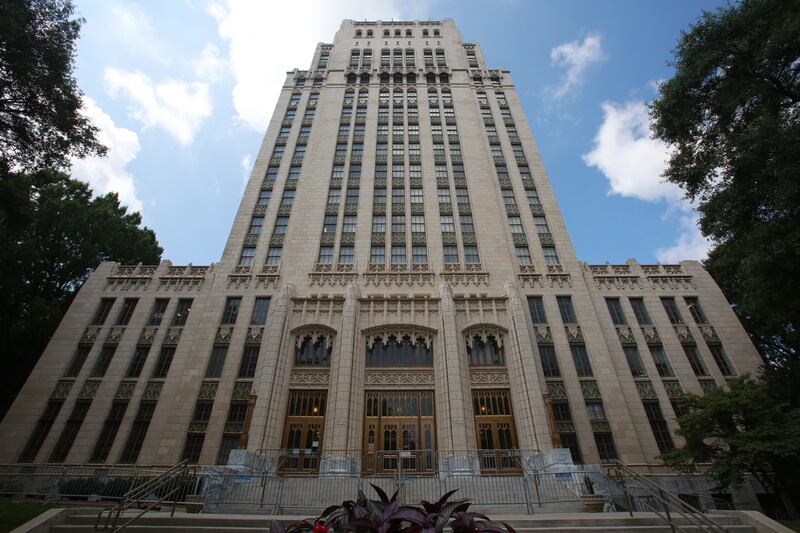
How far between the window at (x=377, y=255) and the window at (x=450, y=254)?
4789 millimetres

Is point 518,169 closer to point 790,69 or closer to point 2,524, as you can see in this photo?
point 790,69

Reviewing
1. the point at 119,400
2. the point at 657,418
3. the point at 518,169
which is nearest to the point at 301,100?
the point at 518,169

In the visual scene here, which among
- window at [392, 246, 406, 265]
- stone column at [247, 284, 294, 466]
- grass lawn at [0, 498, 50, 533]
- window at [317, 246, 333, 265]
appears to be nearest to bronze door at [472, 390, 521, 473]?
window at [392, 246, 406, 265]

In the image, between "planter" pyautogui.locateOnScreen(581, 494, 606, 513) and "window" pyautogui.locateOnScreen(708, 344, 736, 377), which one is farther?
"window" pyautogui.locateOnScreen(708, 344, 736, 377)

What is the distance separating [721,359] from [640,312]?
5586mm

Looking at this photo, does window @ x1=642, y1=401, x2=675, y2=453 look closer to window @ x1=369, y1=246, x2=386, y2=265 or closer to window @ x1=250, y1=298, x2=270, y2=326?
window @ x1=369, y1=246, x2=386, y2=265

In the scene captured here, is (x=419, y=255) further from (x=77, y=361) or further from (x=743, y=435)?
(x=77, y=361)

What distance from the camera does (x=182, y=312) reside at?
27578 mm

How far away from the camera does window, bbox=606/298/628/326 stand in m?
27.2

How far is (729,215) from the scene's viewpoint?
1573cm

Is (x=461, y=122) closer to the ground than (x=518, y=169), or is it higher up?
higher up

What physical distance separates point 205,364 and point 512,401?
779 inches

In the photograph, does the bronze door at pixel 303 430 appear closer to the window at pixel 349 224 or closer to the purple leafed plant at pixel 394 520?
the window at pixel 349 224

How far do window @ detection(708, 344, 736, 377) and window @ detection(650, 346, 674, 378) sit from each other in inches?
128
